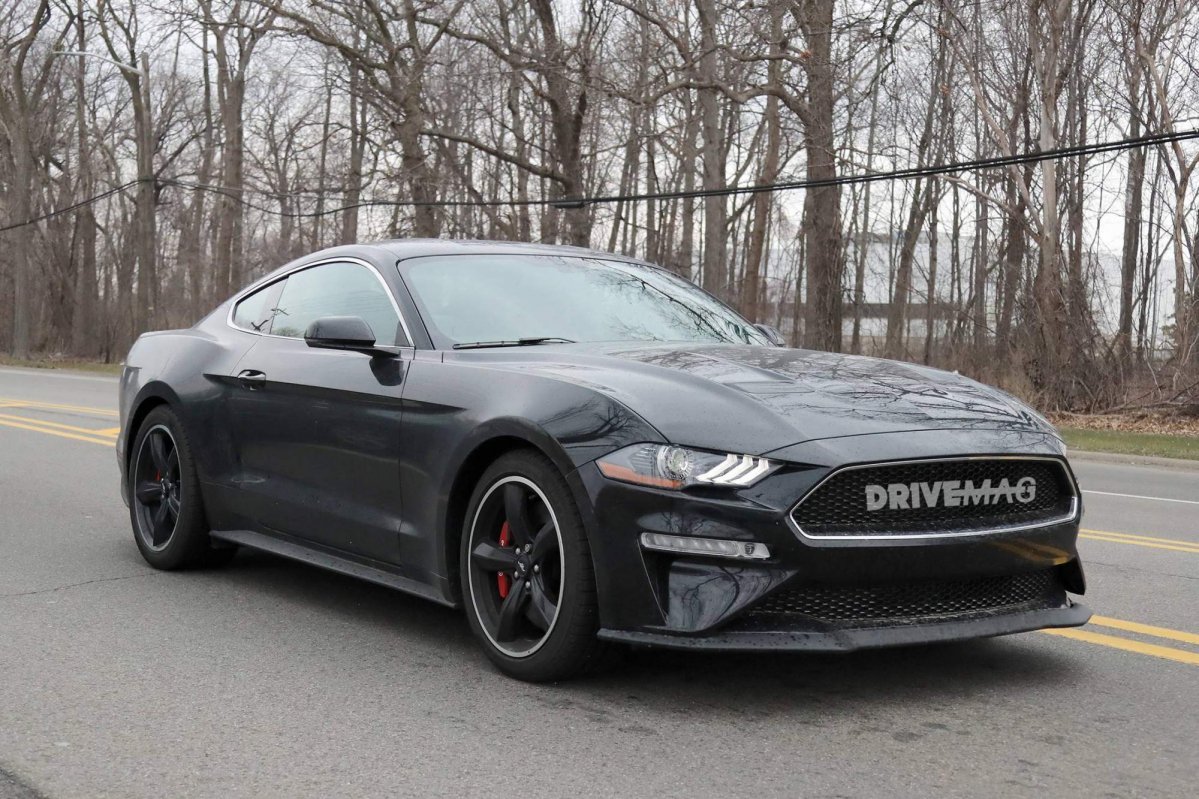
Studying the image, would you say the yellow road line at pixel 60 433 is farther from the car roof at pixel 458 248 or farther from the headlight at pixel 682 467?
the headlight at pixel 682 467

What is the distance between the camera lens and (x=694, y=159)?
1620 inches

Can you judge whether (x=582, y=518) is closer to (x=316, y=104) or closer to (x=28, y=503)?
(x=28, y=503)

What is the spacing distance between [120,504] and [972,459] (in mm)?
6421

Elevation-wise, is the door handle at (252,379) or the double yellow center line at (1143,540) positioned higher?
the door handle at (252,379)

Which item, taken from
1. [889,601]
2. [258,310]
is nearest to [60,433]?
[258,310]

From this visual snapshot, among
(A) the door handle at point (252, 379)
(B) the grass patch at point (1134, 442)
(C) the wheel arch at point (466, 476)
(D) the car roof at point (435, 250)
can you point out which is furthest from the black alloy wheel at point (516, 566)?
(B) the grass patch at point (1134, 442)

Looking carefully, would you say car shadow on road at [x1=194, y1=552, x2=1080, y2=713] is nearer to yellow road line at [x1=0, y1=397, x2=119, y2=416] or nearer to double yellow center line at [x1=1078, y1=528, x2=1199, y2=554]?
double yellow center line at [x1=1078, y1=528, x2=1199, y2=554]

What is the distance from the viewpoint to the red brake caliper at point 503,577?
4.49m

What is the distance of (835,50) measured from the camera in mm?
23797

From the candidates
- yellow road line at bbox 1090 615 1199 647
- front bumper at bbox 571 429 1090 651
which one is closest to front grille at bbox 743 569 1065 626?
front bumper at bbox 571 429 1090 651

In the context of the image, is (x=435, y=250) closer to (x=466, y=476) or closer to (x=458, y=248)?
(x=458, y=248)

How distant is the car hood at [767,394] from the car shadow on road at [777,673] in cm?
82

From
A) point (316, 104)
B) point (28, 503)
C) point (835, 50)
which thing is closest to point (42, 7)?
point (316, 104)

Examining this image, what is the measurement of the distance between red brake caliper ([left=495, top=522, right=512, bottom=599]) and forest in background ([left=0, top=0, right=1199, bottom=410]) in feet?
41.6
